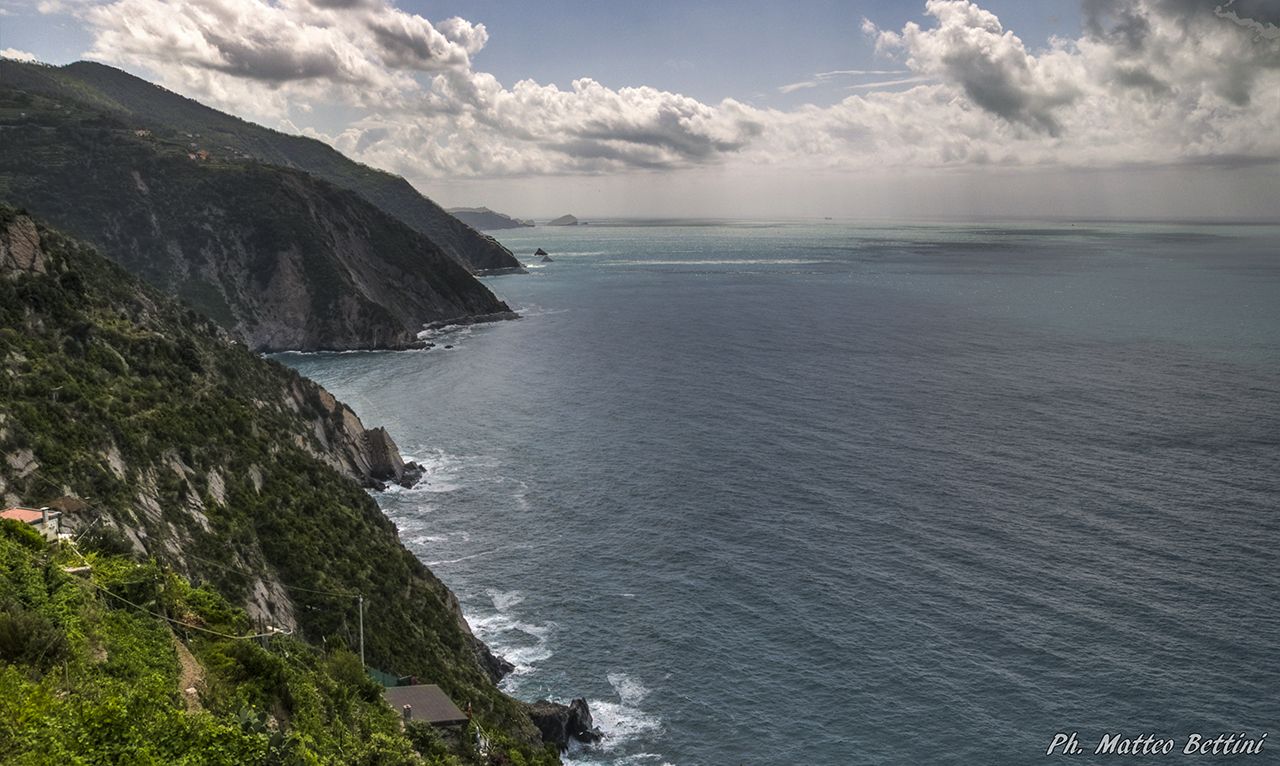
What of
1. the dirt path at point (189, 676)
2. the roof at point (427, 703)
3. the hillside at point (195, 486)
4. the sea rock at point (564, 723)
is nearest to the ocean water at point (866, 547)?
the sea rock at point (564, 723)

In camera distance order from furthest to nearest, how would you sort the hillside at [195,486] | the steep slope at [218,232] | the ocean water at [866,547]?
the steep slope at [218,232] → the ocean water at [866,547] → the hillside at [195,486]

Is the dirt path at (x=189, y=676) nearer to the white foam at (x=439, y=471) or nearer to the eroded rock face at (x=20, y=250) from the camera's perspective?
the eroded rock face at (x=20, y=250)

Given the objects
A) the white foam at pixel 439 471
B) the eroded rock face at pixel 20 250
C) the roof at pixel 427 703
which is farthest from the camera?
the white foam at pixel 439 471

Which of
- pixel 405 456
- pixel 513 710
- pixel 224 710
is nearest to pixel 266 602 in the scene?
pixel 513 710

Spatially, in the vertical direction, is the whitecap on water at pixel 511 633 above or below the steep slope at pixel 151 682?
below

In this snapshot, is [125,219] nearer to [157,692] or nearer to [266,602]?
[266,602]
